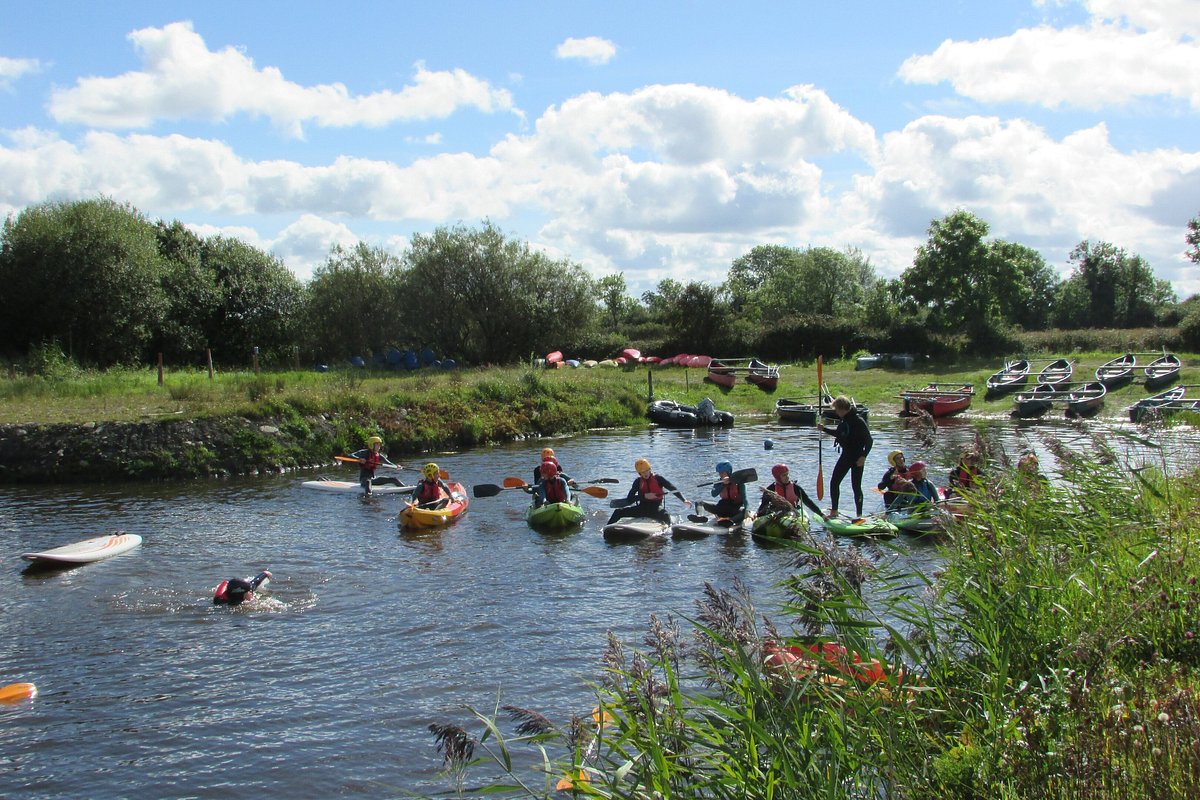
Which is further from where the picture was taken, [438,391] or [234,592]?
[438,391]

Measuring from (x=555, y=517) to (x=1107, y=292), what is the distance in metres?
60.0

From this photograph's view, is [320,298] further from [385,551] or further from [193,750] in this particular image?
[193,750]

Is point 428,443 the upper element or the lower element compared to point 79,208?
lower

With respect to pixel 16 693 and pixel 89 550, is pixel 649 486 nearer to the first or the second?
pixel 89 550

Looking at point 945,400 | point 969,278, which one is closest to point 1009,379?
point 945,400

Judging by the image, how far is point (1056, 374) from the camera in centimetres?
3375

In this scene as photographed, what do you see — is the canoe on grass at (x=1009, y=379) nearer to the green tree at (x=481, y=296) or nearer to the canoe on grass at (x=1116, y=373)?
the canoe on grass at (x=1116, y=373)

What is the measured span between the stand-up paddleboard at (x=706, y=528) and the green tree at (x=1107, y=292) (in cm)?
5568

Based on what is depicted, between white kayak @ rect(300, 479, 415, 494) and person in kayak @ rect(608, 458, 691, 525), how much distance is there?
4.87 meters

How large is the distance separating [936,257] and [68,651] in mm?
40870

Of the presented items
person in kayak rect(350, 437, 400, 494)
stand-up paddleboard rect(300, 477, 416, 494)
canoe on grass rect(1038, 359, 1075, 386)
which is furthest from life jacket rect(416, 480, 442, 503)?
canoe on grass rect(1038, 359, 1075, 386)

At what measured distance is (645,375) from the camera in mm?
38656

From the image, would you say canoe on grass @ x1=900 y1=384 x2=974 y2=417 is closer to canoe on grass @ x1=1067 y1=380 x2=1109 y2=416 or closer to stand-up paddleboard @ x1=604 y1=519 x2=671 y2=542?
canoe on grass @ x1=1067 y1=380 x2=1109 y2=416

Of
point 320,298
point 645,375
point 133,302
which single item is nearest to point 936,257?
point 645,375
